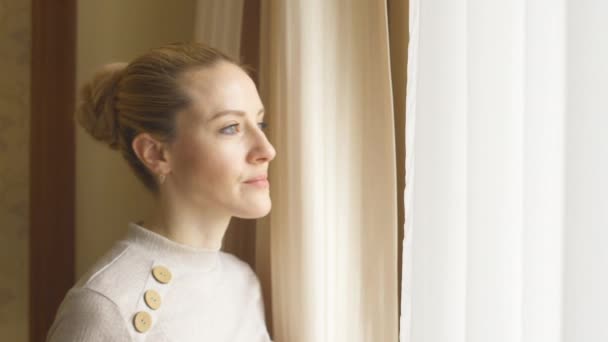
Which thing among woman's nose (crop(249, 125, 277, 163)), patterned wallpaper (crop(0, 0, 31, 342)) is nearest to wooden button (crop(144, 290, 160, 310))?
woman's nose (crop(249, 125, 277, 163))

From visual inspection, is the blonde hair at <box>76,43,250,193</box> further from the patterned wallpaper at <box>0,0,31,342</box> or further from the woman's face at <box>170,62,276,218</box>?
the patterned wallpaper at <box>0,0,31,342</box>

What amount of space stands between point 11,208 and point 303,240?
103 cm

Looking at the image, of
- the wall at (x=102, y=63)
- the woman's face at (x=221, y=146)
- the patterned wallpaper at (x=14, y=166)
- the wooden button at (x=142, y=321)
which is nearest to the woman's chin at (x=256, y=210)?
the woman's face at (x=221, y=146)

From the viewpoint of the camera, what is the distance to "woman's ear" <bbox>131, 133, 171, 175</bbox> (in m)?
1.18

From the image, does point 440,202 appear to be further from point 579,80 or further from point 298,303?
point 298,303

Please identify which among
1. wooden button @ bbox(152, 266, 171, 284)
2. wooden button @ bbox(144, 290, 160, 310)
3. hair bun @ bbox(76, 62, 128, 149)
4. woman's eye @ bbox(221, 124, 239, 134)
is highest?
hair bun @ bbox(76, 62, 128, 149)

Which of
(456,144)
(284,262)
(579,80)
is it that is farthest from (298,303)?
(579,80)

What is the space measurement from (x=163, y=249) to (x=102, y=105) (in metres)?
0.31

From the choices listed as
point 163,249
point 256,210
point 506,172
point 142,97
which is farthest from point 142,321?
point 506,172

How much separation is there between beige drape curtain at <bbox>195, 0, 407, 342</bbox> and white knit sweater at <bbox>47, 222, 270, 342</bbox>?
0.10 m

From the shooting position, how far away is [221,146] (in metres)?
1.14

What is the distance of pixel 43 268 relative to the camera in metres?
1.75

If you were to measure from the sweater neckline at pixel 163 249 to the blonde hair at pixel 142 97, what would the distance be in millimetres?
102

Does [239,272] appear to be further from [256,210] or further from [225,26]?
[225,26]
